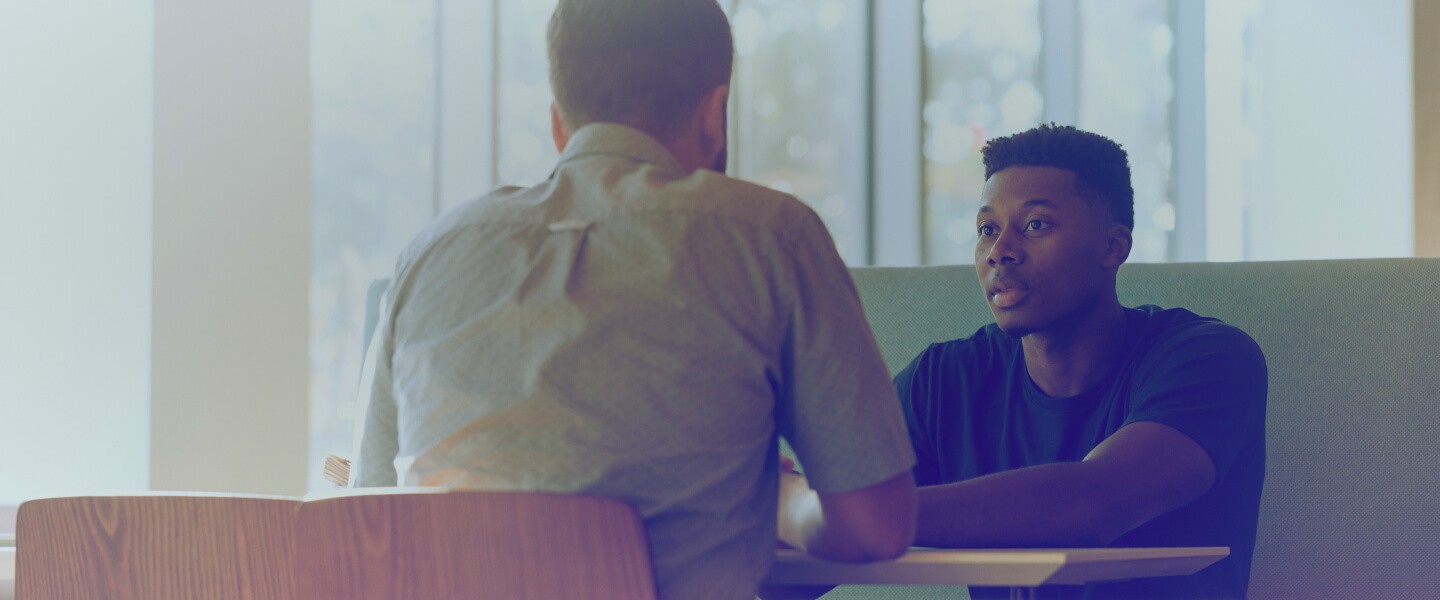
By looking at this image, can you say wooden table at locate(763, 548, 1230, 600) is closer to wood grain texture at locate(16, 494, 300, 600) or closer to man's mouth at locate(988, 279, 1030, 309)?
wood grain texture at locate(16, 494, 300, 600)

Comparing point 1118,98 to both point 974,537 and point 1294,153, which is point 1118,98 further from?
Result: point 974,537

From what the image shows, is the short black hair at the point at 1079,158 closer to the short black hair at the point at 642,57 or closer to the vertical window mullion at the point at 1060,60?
the short black hair at the point at 642,57

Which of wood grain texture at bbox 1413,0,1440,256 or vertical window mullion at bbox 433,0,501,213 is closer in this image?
wood grain texture at bbox 1413,0,1440,256

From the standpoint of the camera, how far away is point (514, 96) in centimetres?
294

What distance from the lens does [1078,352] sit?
1706 mm

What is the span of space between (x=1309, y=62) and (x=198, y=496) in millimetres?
2671

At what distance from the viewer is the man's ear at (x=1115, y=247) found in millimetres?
1769

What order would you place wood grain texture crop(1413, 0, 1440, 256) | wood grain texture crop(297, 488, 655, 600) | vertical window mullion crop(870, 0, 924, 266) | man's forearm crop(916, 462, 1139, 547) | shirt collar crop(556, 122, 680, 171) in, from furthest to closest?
vertical window mullion crop(870, 0, 924, 266) < wood grain texture crop(1413, 0, 1440, 256) < man's forearm crop(916, 462, 1139, 547) < shirt collar crop(556, 122, 680, 171) < wood grain texture crop(297, 488, 655, 600)

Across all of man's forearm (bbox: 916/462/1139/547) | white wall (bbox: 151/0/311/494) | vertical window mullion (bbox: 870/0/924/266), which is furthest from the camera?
vertical window mullion (bbox: 870/0/924/266)

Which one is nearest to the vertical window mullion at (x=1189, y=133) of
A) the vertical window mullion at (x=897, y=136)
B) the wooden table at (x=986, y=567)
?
the vertical window mullion at (x=897, y=136)

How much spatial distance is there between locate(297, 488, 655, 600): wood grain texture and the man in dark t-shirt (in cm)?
60

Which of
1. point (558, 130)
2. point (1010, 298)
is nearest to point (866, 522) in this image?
point (558, 130)

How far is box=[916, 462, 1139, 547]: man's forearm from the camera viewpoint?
49.8 inches

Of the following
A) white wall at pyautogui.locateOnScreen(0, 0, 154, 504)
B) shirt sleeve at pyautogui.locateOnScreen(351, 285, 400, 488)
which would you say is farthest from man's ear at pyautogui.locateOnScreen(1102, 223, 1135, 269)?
white wall at pyautogui.locateOnScreen(0, 0, 154, 504)
